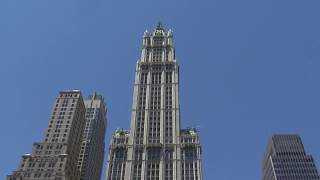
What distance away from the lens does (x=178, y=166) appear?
163500 mm

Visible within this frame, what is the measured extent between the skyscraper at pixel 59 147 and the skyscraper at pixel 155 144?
52.5ft

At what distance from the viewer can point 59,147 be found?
16900 centimetres

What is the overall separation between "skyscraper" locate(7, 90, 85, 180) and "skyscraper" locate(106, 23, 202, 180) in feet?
52.5

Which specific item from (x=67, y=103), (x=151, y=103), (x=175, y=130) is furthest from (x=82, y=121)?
(x=175, y=130)

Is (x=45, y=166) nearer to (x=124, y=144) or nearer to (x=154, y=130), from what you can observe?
(x=124, y=144)

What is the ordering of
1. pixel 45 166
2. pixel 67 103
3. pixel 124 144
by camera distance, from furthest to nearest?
pixel 67 103 → pixel 124 144 → pixel 45 166

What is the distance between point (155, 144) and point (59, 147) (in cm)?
3397

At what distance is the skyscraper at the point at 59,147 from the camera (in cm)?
15812

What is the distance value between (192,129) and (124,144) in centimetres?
2671

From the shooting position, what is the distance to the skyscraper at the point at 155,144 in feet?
532

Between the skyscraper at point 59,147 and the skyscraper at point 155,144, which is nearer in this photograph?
the skyscraper at point 59,147

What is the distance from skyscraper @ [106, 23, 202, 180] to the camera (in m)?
162

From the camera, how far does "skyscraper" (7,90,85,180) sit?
158125 millimetres

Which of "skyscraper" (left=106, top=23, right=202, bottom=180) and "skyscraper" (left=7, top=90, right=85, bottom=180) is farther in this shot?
"skyscraper" (left=106, top=23, right=202, bottom=180)
